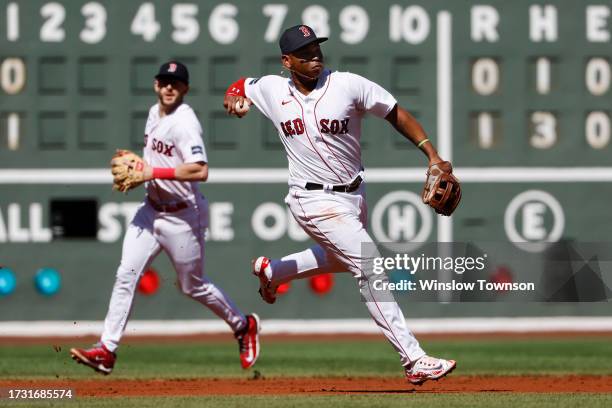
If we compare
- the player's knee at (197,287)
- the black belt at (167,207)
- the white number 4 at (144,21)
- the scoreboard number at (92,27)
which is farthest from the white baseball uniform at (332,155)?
the scoreboard number at (92,27)

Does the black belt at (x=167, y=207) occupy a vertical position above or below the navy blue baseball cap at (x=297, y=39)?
below

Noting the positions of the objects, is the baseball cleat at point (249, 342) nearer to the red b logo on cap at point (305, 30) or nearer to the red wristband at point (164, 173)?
the red wristband at point (164, 173)

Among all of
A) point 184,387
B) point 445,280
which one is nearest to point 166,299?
point 445,280

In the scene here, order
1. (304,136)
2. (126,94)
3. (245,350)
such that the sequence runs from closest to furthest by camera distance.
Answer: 1. (304,136)
2. (245,350)
3. (126,94)

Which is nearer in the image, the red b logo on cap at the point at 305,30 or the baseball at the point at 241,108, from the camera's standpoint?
the red b logo on cap at the point at 305,30

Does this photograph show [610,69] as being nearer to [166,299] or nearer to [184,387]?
[166,299]

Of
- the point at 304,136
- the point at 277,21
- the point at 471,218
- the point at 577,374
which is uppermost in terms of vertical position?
the point at 277,21

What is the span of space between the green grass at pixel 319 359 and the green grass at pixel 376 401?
1929mm

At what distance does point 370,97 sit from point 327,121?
27 cm

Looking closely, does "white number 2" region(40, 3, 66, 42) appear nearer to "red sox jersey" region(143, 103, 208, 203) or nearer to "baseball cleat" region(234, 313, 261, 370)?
"red sox jersey" region(143, 103, 208, 203)

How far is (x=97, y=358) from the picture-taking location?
7.79 m

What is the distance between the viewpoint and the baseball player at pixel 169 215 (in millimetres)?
7957

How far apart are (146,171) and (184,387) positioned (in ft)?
4.37

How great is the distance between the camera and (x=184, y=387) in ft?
25.9
